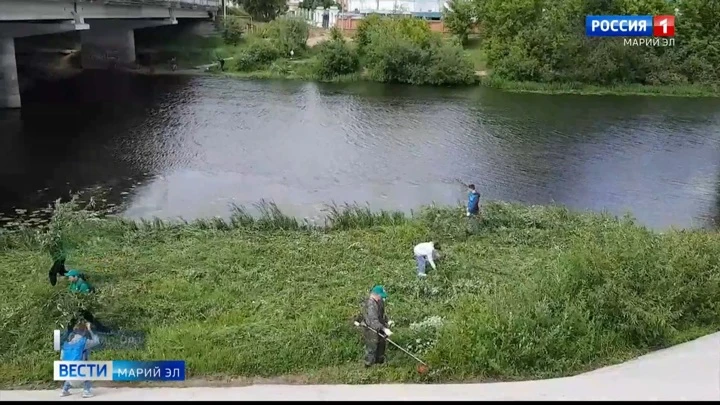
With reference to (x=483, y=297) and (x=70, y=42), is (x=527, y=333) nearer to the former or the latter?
(x=483, y=297)

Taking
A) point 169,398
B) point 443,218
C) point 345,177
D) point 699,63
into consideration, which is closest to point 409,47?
point 699,63

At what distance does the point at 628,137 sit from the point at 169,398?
31839 mm

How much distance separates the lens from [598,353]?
10797 mm

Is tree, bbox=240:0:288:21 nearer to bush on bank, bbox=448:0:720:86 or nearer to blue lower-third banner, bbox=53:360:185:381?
bush on bank, bbox=448:0:720:86

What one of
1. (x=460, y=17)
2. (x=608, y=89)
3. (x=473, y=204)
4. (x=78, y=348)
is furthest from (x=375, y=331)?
(x=460, y=17)

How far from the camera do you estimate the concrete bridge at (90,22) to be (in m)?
32.9

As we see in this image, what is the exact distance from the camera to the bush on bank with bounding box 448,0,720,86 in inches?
2164

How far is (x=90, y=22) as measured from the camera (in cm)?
5047

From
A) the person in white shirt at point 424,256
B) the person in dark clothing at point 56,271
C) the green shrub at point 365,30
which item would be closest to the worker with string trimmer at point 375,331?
the person in white shirt at point 424,256

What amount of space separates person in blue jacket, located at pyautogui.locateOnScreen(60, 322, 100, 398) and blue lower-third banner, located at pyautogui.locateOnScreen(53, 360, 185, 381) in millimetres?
120

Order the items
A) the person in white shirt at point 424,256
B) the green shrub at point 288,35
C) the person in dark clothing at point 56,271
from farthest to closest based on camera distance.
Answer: the green shrub at point 288,35 < the person in white shirt at point 424,256 < the person in dark clothing at point 56,271

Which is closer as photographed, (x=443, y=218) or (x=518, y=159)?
(x=443, y=218)

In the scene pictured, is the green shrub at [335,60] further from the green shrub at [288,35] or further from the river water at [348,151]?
the river water at [348,151]

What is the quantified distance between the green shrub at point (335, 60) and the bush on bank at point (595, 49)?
12.6 metres
